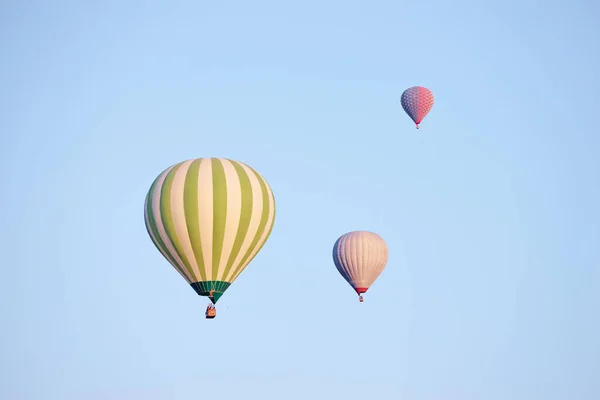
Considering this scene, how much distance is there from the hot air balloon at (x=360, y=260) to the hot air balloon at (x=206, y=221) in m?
14.6

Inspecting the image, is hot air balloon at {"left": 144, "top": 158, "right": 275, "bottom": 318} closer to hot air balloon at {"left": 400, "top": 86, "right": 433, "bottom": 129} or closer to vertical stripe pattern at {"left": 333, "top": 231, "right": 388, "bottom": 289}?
vertical stripe pattern at {"left": 333, "top": 231, "right": 388, "bottom": 289}

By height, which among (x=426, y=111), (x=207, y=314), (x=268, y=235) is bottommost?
(x=207, y=314)

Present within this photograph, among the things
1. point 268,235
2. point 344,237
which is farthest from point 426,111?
point 268,235

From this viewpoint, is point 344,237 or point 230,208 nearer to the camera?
point 230,208

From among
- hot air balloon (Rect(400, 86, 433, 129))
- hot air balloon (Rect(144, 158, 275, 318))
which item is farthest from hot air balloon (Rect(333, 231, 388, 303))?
hot air balloon (Rect(144, 158, 275, 318))

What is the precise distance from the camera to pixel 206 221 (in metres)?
53.0

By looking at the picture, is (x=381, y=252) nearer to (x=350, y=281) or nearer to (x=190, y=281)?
(x=350, y=281)

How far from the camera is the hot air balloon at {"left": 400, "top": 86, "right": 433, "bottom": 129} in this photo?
72125 mm

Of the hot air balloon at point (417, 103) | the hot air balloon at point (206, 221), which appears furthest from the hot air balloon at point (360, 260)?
the hot air balloon at point (206, 221)

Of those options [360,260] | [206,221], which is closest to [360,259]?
[360,260]

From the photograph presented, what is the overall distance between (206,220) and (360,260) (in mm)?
17228

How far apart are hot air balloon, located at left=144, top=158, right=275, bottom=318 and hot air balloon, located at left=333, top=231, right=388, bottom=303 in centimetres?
1463

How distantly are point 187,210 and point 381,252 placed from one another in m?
19.0

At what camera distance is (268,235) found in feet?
182
